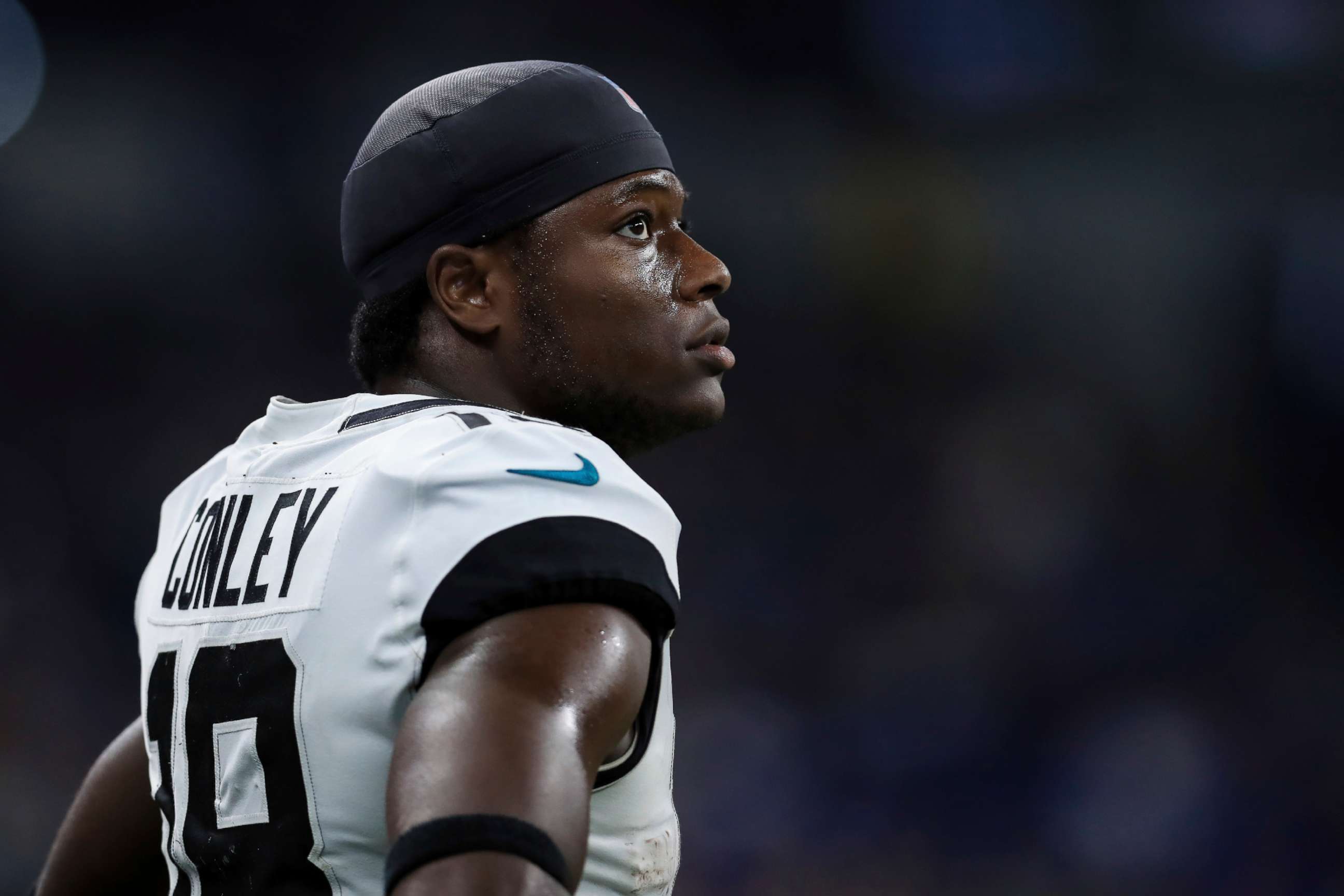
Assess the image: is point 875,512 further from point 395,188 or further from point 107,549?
point 395,188

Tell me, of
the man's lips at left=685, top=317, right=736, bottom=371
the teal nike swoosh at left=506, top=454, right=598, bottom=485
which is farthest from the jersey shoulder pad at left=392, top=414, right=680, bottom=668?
the man's lips at left=685, top=317, right=736, bottom=371

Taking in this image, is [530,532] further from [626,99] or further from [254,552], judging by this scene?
[626,99]

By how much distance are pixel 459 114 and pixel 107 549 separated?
4.63m

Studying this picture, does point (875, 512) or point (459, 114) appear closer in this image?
point (459, 114)

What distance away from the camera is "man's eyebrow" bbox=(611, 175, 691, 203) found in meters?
1.72

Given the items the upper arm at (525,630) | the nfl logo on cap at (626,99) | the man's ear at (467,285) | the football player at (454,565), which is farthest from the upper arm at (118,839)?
the nfl logo on cap at (626,99)

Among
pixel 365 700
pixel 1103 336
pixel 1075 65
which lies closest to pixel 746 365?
pixel 1103 336

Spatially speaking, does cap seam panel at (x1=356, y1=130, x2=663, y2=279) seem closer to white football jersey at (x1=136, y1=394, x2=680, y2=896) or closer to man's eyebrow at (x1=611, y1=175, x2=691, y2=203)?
man's eyebrow at (x1=611, y1=175, x2=691, y2=203)

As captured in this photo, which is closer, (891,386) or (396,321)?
(396,321)

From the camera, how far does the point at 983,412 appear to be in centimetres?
A: 602

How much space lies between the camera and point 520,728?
3.11 ft

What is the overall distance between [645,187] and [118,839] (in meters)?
1.13

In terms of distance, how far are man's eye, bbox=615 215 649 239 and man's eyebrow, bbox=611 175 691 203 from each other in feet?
0.11

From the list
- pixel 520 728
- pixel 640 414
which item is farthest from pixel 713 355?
pixel 520 728
